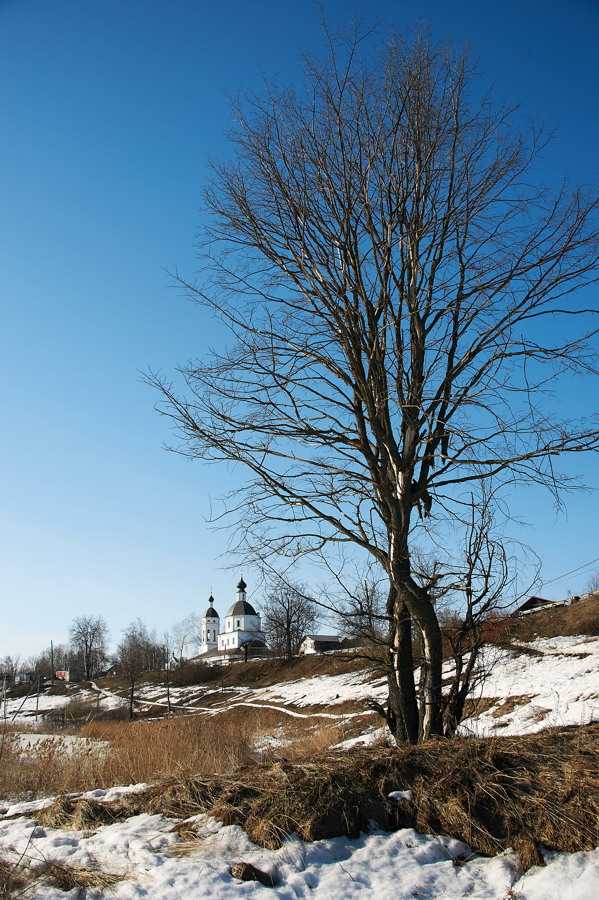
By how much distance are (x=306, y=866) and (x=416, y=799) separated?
34.1 inches

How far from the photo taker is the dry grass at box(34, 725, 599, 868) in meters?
3.17

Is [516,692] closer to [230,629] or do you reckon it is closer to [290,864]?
[290,864]

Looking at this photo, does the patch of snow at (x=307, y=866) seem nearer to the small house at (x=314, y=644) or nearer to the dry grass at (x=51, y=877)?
the dry grass at (x=51, y=877)

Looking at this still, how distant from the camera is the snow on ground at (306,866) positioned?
267 cm

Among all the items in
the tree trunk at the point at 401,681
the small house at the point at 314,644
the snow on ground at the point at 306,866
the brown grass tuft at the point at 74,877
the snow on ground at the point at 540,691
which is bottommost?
the small house at the point at 314,644

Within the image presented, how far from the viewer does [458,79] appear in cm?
561

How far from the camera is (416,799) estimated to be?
3480mm

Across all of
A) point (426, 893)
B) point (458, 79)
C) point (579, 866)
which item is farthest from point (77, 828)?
point (458, 79)

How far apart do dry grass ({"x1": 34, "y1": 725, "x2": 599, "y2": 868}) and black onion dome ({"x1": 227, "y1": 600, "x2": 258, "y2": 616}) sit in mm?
114167

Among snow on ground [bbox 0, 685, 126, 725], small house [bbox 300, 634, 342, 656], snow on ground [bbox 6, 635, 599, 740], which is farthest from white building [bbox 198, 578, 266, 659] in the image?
snow on ground [bbox 6, 635, 599, 740]

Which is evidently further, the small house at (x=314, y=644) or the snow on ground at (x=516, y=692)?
the small house at (x=314, y=644)

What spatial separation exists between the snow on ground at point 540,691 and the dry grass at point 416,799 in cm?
147

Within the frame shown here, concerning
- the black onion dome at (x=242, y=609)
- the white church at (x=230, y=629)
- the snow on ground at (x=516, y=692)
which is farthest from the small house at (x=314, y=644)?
the snow on ground at (x=516, y=692)

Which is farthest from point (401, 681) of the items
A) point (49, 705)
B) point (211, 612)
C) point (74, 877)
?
point (211, 612)
